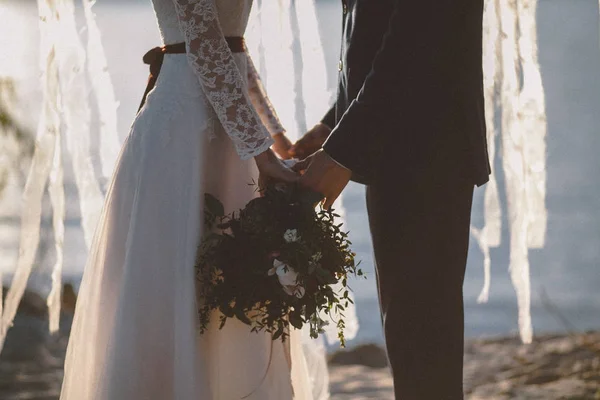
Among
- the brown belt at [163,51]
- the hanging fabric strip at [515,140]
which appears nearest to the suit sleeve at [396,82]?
the brown belt at [163,51]

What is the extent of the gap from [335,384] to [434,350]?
179cm

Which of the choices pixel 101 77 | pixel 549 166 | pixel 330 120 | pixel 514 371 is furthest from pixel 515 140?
pixel 549 166

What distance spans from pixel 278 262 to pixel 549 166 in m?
7.11

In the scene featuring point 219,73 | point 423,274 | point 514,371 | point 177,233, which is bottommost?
point 514,371

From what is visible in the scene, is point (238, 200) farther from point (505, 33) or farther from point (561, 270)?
point (561, 270)

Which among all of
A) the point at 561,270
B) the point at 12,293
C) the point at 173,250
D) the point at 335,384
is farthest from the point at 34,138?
the point at 561,270

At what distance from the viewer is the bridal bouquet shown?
185 cm

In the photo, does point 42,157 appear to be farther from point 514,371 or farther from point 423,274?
point 514,371

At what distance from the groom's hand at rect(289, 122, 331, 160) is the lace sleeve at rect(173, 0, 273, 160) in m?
0.32

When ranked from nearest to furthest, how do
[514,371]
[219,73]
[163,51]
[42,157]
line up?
[219,73] < [163,51] < [42,157] < [514,371]

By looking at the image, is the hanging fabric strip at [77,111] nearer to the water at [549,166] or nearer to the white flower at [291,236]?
the water at [549,166]

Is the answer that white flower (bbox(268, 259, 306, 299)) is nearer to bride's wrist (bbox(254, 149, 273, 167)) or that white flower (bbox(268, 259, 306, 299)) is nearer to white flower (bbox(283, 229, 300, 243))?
white flower (bbox(283, 229, 300, 243))

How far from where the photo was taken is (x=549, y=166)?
8.50m

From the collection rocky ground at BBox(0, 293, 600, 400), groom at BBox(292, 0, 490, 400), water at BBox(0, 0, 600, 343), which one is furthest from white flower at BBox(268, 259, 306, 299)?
water at BBox(0, 0, 600, 343)
